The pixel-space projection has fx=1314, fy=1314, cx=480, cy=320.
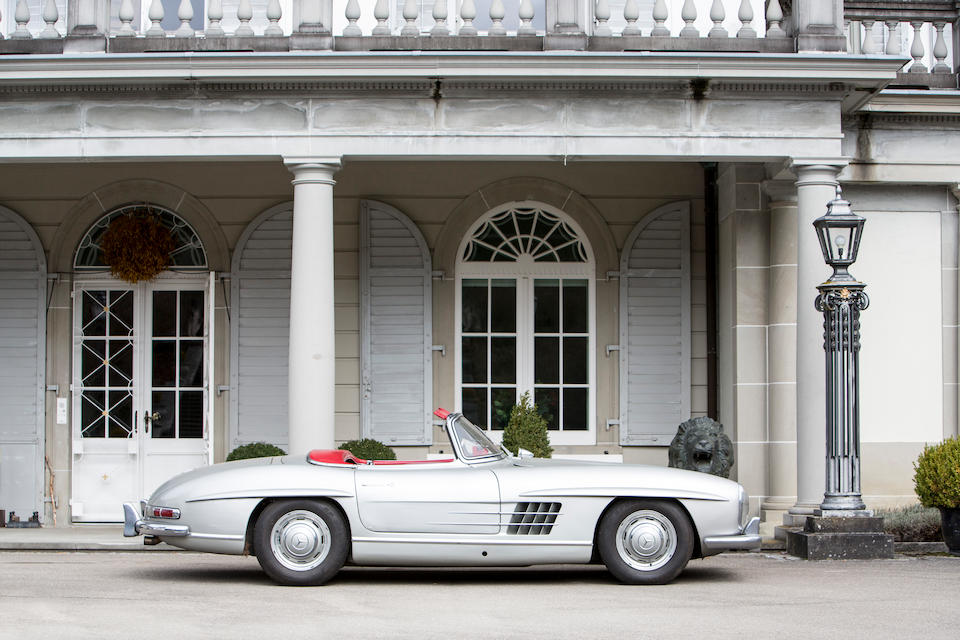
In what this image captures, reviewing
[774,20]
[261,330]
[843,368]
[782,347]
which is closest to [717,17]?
[774,20]

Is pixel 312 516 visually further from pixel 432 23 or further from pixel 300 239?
pixel 432 23

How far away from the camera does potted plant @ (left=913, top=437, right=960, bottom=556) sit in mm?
10406

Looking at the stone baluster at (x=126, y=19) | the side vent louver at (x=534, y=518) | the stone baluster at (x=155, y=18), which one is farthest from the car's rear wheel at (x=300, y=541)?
the stone baluster at (x=126, y=19)

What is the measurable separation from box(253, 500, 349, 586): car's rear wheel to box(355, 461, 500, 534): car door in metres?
0.21

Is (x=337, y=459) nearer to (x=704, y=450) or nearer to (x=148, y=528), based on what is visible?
(x=148, y=528)

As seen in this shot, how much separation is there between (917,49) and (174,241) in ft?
25.4

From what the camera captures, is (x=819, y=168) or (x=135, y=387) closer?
(x=819, y=168)

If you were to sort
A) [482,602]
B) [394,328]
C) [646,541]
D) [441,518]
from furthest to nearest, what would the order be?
[394,328] < [646,541] < [441,518] < [482,602]

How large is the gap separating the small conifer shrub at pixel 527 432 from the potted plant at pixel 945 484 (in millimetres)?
3589

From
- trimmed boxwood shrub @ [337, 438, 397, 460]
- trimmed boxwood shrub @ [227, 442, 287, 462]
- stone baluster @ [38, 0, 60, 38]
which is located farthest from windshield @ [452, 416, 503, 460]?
stone baluster @ [38, 0, 60, 38]

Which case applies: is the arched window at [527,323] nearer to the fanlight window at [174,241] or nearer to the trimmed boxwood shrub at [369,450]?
the trimmed boxwood shrub at [369,450]

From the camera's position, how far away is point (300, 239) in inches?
449

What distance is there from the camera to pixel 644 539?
8.38 m

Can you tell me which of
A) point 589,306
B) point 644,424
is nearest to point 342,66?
point 589,306
